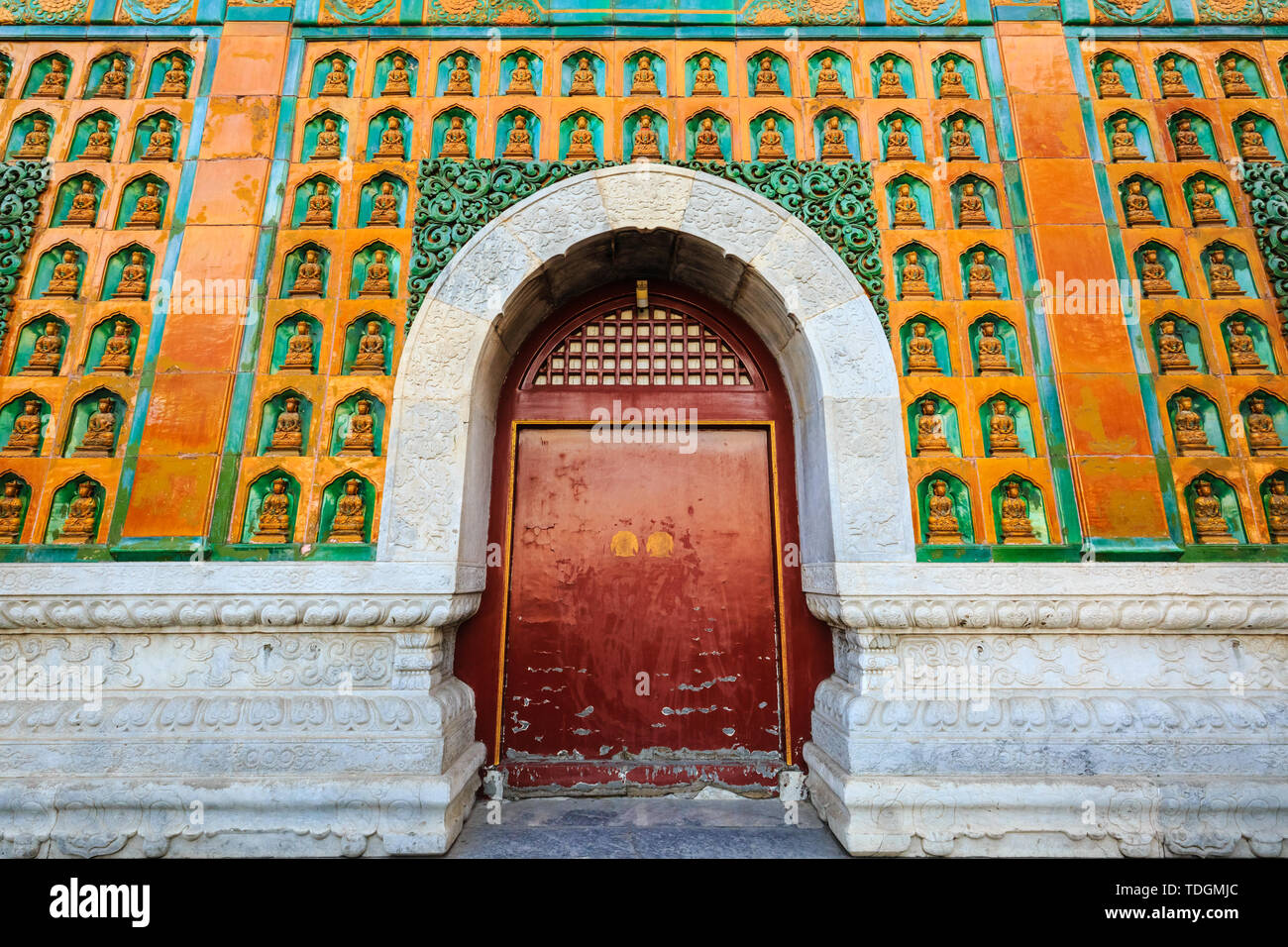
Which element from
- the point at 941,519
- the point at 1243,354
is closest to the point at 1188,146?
the point at 1243,354

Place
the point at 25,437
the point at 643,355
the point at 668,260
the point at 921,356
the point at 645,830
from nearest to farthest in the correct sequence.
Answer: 1. the point at 645,830
2. the point at 25,437
3. the point at 921,356
4. the point at 668,260
5. the point at 643,355

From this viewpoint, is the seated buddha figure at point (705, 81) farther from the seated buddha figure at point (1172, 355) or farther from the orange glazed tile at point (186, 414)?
the orange glazed tile at point (186, 414)

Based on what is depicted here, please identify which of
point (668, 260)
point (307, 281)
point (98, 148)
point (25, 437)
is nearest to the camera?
point (25, 437)

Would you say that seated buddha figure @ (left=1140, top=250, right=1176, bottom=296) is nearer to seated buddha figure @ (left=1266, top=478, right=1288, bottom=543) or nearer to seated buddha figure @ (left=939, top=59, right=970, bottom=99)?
seated buddha figure @ (left=1266, top=478, right=1288, bottom=543)

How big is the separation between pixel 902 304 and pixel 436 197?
4.05m

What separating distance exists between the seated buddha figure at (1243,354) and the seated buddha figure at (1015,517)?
6.79 ft

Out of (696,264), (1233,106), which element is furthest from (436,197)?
(1233,106)

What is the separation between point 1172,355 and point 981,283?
1.58 meters

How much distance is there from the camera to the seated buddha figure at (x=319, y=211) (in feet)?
17.2

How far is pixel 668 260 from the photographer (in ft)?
18.7

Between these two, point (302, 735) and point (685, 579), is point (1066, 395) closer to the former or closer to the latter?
point (685, 579)

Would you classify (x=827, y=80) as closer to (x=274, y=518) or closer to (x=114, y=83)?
(x=274, y=518)

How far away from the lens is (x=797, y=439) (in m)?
5.64

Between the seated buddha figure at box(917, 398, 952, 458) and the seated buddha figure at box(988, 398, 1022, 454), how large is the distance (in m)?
0.34
